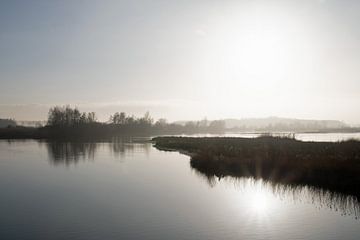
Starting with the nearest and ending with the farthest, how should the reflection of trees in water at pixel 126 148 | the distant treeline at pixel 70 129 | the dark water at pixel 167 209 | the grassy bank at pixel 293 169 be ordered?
the dark water at pixel 167 209
the grassy bank at pixel 293 169
the reflection of trees in water at pixel 126 148
the distant treeline at pixel 70 129

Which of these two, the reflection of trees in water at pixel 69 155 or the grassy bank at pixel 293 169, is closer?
the grassy bank at pixel 293 169

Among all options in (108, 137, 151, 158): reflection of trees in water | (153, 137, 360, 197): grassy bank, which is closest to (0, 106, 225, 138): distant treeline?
(108, 137, 151, 158): reflection of trees in water

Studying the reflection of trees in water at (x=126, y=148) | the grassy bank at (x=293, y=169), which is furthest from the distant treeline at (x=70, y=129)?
the grassy bank at (x=293, y=169)

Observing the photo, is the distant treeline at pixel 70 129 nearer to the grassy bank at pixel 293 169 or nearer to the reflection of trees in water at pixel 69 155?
the reflection of trees in water at pixel 69 155

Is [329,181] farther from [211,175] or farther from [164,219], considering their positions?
[164,219]

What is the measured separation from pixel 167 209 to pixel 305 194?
860 centimetres

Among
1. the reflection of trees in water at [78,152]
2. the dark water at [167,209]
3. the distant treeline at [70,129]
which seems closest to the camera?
the dark water at [167,209]

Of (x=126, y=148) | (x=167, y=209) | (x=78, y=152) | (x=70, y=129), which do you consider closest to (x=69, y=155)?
(x=78, y=152)

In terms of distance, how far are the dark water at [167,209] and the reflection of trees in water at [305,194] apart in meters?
0.05

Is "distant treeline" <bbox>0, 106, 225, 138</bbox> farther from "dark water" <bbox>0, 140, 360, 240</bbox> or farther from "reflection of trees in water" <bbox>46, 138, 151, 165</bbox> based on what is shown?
"dark water" <bbox>0, 140, 360, 240</bbox>

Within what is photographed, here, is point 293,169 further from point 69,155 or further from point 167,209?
point 69,155

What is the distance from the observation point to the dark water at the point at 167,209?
13867mm

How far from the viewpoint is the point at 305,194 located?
21.1 m

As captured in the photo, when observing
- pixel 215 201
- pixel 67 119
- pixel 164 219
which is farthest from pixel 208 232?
pixel 67 119
